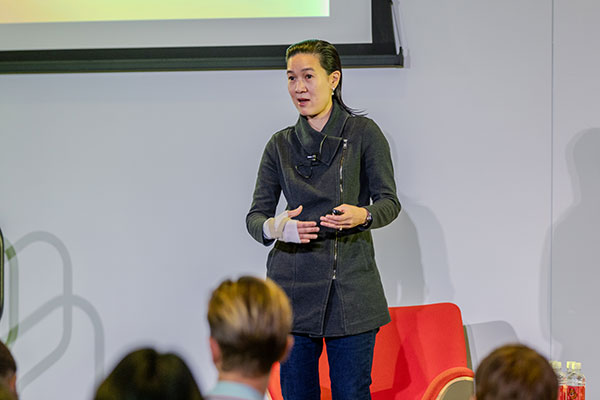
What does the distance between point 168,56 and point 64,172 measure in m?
0.74

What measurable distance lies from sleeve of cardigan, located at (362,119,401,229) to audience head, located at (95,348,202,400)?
3.71ft

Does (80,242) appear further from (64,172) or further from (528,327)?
(528,327)

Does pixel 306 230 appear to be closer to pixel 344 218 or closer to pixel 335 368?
pixel 344 218

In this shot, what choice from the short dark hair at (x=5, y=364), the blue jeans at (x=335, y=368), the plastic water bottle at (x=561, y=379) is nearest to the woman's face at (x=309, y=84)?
the blue jeans at (x=335, y=368)

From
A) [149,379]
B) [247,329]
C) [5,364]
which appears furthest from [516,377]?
[5,364]

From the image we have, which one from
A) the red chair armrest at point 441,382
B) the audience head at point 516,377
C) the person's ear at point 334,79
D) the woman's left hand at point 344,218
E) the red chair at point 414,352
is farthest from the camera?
the red chair at point 414,352

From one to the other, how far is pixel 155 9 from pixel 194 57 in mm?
309

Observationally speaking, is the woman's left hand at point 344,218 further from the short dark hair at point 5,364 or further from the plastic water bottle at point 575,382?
the plastic water bottle at point 575,382

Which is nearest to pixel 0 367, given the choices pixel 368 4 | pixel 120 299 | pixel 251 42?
pixel 120 299

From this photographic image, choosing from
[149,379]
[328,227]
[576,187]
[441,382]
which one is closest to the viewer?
[149,379]

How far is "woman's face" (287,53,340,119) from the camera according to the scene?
226 cm

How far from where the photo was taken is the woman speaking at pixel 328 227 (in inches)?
83.7

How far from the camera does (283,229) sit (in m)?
2.13

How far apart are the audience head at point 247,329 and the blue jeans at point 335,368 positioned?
0.82 m
